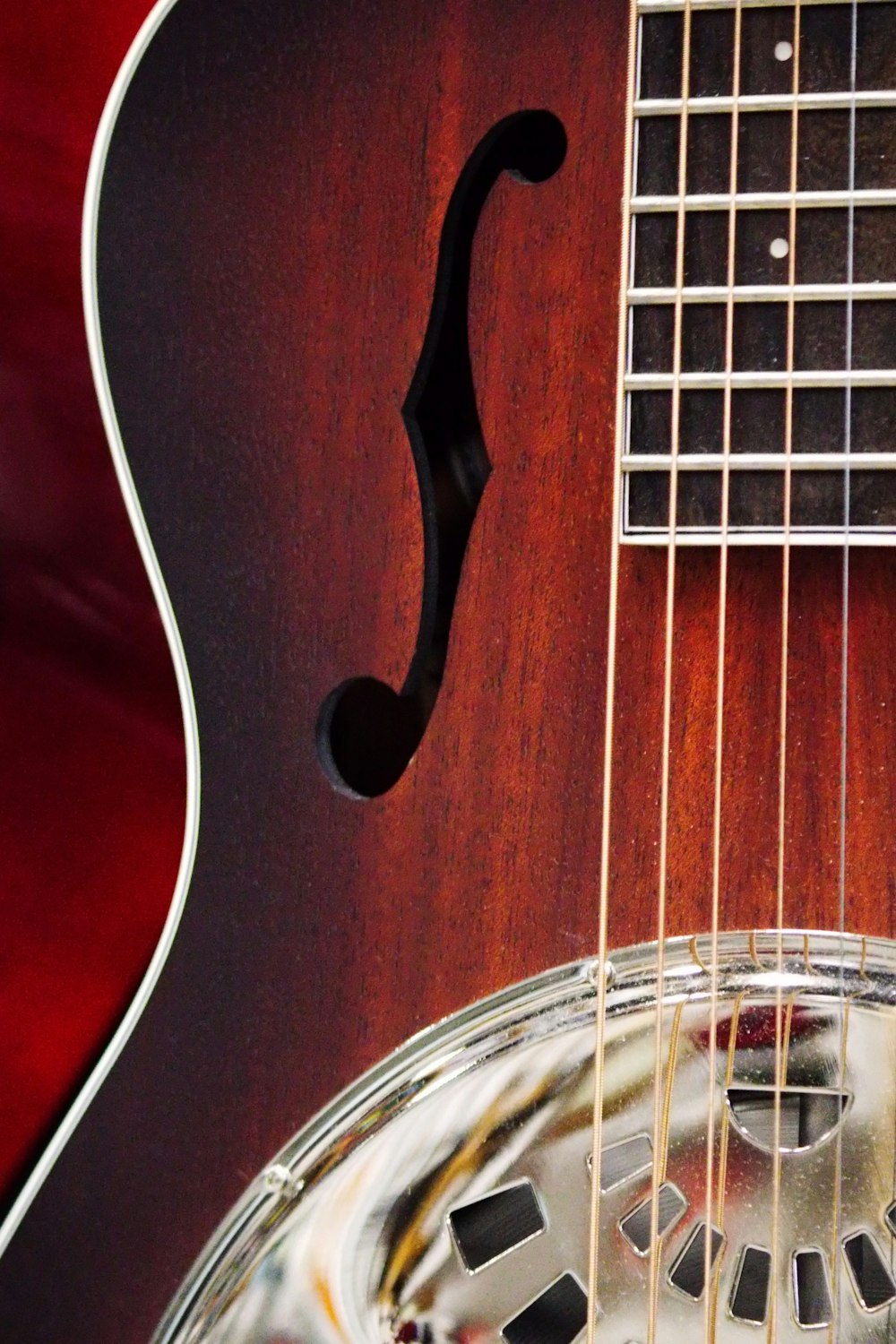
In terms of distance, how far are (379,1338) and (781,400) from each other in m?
0.31

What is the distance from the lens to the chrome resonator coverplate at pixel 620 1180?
0.35 metres

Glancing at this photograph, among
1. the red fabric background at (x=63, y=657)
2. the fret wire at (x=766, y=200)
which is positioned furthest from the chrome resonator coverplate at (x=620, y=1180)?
the fret wire at (x=766, y=200)

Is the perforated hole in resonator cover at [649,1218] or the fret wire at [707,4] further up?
the fret wire at [707,4]

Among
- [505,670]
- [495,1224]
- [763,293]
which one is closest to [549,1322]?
[495,1224]

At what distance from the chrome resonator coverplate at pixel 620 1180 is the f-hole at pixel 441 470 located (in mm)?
95

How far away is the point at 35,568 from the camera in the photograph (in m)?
0.43

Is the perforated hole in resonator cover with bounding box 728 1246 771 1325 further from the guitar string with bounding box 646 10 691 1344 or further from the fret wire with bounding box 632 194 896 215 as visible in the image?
the fret wire with bounding box 632 194 896 215

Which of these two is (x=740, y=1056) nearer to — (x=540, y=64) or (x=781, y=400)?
(x=781, y=400)

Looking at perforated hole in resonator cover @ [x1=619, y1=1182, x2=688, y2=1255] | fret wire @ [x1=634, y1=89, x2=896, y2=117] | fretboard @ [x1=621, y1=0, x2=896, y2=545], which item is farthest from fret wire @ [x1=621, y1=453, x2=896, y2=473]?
perforated hole in resonator cover @ [x1=619, y1=1182, x2=688, y2=1255]

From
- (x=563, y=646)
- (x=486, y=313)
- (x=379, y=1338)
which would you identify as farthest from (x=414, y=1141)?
(x=486, y=313)

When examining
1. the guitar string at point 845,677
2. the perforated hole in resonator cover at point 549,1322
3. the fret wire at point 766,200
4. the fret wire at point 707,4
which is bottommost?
the perforated hole in resonator cover at point 549,1322

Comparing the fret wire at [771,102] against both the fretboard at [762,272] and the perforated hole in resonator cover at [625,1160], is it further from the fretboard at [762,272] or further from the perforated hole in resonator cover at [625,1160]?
the perforated hole in resonator cover at [625,1160]

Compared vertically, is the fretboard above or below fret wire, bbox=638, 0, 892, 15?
below

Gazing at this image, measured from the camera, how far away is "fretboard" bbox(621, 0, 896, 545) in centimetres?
37
